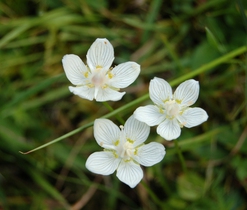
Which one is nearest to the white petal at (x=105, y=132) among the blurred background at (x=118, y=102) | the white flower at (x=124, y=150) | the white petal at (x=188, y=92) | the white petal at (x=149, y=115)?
the white flower at (x=124, y=150)

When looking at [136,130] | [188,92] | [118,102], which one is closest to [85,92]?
[136,130]

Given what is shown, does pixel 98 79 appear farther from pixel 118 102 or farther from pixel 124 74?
pixel 118 102

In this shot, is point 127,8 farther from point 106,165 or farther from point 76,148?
point 106,165

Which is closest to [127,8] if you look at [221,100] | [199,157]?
[221,100]

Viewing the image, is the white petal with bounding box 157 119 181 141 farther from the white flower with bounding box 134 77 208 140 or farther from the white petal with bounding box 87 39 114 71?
the white petal with bounding box 87 39 114 71

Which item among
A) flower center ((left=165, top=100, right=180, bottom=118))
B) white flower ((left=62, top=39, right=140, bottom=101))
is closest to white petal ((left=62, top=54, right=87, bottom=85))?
white flower ((left=62, top=39, right=140, bottom=101))
